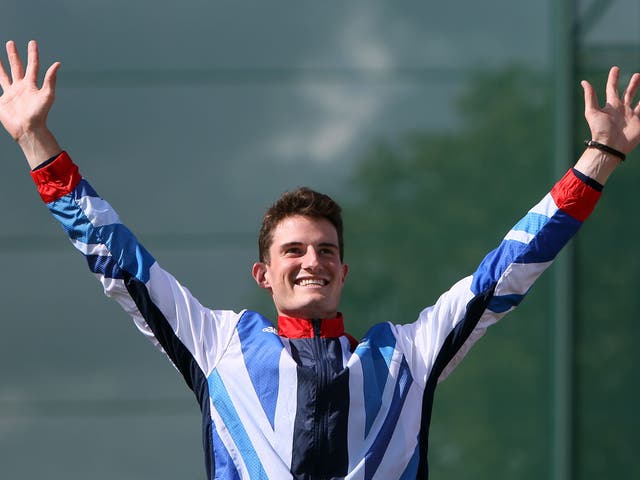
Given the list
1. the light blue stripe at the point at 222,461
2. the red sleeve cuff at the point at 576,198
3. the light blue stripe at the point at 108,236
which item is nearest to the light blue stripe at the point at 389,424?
the light blue stripe at the point at 222,461

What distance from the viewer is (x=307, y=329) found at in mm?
2959

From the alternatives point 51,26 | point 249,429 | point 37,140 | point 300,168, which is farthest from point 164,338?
point 51,26

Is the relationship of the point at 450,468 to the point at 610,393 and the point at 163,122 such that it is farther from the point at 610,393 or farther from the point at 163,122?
the point at 163,122

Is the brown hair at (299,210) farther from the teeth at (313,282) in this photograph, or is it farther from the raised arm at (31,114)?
the raised arm at (31,114)

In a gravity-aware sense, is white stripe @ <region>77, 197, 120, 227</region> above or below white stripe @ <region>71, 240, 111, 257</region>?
above

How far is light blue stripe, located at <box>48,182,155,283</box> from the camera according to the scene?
288 centimetres

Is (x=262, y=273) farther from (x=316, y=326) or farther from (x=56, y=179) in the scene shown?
(x=56, y=179)

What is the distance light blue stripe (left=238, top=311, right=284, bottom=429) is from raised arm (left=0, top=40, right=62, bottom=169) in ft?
2.31

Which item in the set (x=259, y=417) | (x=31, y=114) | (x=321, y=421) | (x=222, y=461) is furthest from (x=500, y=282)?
(x=31, y=114)

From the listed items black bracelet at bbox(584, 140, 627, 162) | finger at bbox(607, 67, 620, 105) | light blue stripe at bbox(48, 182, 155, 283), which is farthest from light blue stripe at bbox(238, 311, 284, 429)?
finger at bbox(607, 67, 620, 105)

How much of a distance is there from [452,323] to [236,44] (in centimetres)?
385

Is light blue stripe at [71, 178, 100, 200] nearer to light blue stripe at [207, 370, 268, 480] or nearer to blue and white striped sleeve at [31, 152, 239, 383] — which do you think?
blue and white striped sleeve at [31, 152, 239, 383]

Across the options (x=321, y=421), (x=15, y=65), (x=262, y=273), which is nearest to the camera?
(x=321, y=421)

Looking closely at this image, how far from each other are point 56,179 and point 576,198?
4.47ft
